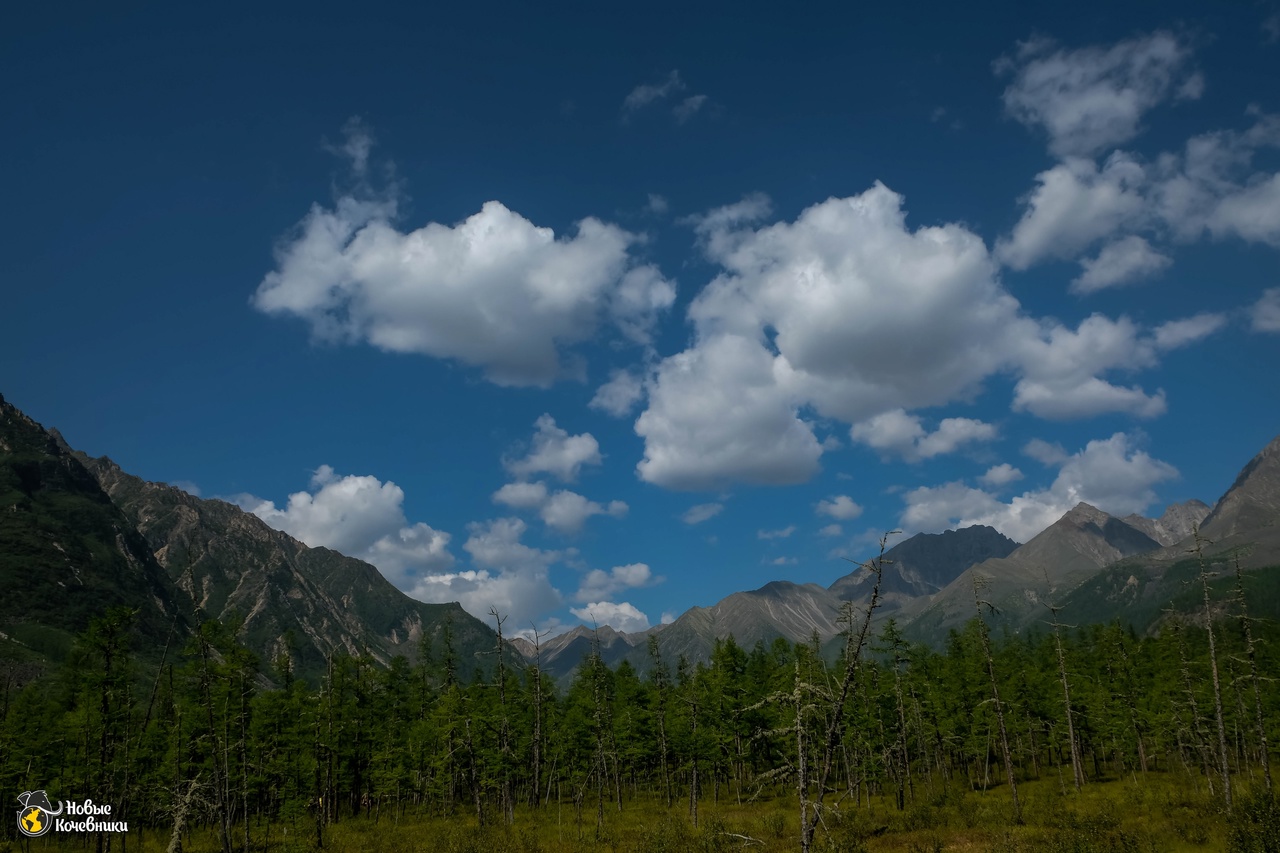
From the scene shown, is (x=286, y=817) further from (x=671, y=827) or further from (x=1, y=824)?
(x=1, y=824)

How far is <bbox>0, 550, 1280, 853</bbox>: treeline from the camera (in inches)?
1753

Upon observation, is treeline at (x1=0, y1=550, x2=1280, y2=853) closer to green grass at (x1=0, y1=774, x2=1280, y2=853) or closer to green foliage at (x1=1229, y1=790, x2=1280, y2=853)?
green grass at (x1=0, y1=774, x2=1280, y2=853)

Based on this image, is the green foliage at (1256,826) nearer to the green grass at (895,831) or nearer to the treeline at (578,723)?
the green grass at (895,831)

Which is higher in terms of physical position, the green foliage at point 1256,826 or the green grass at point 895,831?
the green foliage at point 1256,826

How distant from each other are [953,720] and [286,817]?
55.4m

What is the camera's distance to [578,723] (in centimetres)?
6178

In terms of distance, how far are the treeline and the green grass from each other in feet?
7.37

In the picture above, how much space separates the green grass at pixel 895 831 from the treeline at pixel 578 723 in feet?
7.37

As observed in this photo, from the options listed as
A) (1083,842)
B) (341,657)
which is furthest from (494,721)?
(1083,842)

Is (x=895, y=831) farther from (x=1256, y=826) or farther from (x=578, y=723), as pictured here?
(x=578, y=723)

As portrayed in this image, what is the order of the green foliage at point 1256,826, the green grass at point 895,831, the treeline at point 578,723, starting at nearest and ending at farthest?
the green foliage at point 1256,826, the green grass at point 895,831, the treeline at point 578,723

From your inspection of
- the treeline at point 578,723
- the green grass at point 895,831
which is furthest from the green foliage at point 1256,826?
the treeline at point 578,723

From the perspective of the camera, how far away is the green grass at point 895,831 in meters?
28.7

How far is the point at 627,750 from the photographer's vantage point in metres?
61.2
